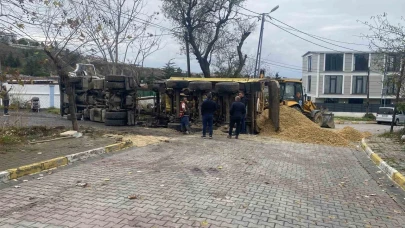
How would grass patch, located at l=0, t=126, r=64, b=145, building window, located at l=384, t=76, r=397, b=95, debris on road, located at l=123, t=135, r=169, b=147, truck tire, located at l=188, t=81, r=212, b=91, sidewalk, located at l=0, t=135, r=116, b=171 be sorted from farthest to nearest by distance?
building window, located at l=384, t=76, r=397, b=95 < truck tire, located at l=188, t=81, r=212, b=91 < debris on road, located at l=123, t=135, r=169, b=147 < grass patch, located at l=0, t=126, r=64, b=145 < sidewalk, located at l=0, t=135, r=116, b=171

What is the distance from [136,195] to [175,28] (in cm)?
2331

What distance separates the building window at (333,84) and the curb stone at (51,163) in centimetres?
5044

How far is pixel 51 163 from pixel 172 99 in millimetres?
9255

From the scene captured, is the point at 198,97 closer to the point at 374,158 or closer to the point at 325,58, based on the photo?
the point at 374,158

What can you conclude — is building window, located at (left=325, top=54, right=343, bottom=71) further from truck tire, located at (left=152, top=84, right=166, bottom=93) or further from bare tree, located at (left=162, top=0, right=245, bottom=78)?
truck tire, located at (left=152, top=84, right=166, bottom=93)

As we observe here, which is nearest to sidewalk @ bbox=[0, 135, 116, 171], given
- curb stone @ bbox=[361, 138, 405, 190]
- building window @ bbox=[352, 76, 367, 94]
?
curb stone @ bbox=[361, 138, 405, 190]

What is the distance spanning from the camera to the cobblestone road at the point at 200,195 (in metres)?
5.08

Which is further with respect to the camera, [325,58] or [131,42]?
[325,58]

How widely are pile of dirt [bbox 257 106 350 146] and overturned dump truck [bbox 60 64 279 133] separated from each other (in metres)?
0.42

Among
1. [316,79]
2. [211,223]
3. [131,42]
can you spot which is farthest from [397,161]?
[316,79]

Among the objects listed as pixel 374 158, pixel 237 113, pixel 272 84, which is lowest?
pixel 374 158

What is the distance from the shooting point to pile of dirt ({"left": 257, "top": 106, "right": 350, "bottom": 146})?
14.7 metres

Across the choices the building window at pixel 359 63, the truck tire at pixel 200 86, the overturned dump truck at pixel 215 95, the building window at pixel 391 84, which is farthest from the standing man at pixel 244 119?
the building window at pixel 359 63

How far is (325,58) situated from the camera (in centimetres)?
5612
